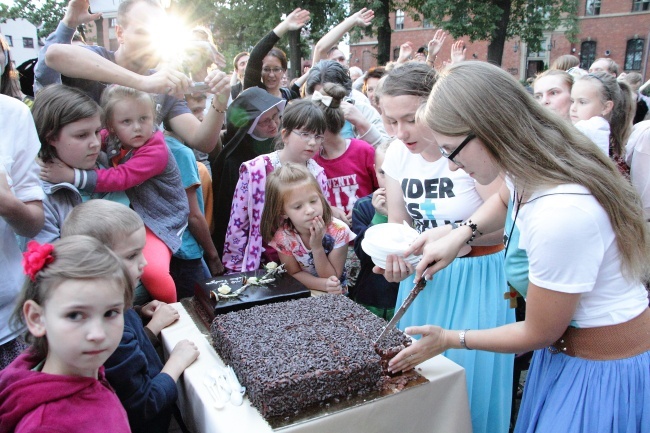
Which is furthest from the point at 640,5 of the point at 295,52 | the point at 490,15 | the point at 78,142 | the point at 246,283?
the point at 78,142

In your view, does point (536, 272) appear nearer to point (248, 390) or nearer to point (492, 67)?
point (492, 67)

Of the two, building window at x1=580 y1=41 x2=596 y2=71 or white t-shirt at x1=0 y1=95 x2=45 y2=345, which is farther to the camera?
building window at x1=580 y1=41 x2=596 y2=71

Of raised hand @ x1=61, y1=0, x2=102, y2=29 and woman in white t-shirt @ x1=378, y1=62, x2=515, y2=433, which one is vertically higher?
raised hand @ x1=61, y1=0, x2=102, y2=29

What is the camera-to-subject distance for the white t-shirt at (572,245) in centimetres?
123

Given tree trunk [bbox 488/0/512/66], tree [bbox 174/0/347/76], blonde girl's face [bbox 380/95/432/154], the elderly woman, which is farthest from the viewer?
tree trunk [bbox 488/0/512/66]

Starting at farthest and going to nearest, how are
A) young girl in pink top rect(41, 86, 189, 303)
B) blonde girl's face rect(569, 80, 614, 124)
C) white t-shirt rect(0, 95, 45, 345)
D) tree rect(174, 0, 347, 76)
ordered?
tree rect(174, 0, 347, 76) → blonde girl's face rect(569, 80, 614, 124) → young girl in pink top rect(41, 86, 189, 303) → white t-shirt rect(0, 95, 45, 345)

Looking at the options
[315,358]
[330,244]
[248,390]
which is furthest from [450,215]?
[248,390]

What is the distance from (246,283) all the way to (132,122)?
1.05m

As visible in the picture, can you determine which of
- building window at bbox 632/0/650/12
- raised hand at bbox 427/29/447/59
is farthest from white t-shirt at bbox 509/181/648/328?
building window at bbox 632/0/650/12

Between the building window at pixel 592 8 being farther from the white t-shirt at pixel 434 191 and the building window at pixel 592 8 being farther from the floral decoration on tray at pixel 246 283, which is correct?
the floral decoration on tray at pixel 246 283

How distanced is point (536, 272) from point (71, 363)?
50.7 inches

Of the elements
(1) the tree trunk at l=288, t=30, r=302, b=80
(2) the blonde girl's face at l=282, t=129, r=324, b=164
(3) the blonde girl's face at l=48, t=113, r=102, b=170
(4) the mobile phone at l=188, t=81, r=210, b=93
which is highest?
(1) the tree trunk at l=288, t=30, r=302, b=80

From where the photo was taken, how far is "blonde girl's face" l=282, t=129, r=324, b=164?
9.81 feet

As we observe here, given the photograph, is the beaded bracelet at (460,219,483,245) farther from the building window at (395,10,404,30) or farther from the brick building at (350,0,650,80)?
the building window at (395,10,404,30)
